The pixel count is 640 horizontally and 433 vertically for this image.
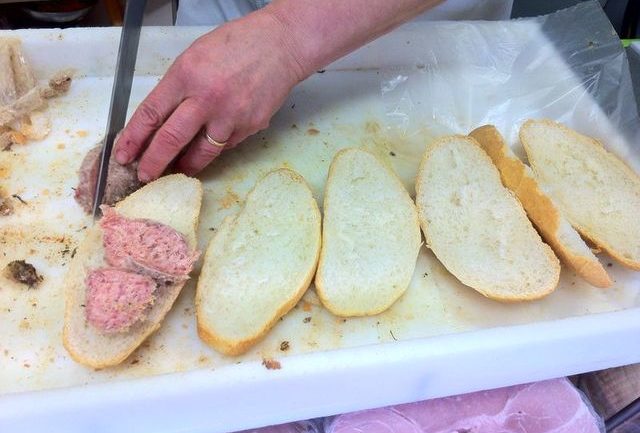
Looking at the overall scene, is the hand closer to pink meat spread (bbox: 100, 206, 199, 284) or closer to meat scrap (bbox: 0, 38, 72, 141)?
pink meat spread (bbox: 100, 206, 199, 284)

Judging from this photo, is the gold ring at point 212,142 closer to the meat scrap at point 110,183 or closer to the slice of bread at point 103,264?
the slice of bread at point 103,264

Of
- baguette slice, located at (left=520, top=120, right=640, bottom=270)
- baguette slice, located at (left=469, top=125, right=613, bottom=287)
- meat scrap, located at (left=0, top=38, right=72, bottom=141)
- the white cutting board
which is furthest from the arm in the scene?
baguette slice, located at (left=520, top=120, right=640, bottom=270)

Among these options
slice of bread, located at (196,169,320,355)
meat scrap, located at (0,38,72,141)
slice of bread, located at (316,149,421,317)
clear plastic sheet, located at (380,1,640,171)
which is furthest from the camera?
clear plastic sheet, located at (380,1,640,171)

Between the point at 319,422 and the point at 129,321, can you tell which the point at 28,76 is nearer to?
the point at 129,321

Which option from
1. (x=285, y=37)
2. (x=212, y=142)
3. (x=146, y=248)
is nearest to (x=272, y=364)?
(x=146, y=248)

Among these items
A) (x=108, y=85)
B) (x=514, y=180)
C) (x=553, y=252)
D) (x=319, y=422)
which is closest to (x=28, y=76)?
(x=108, y=85)

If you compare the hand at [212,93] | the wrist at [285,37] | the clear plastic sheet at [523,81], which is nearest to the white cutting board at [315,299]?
the clear plastic sheet at [523,81]

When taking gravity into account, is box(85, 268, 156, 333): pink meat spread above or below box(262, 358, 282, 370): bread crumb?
above
